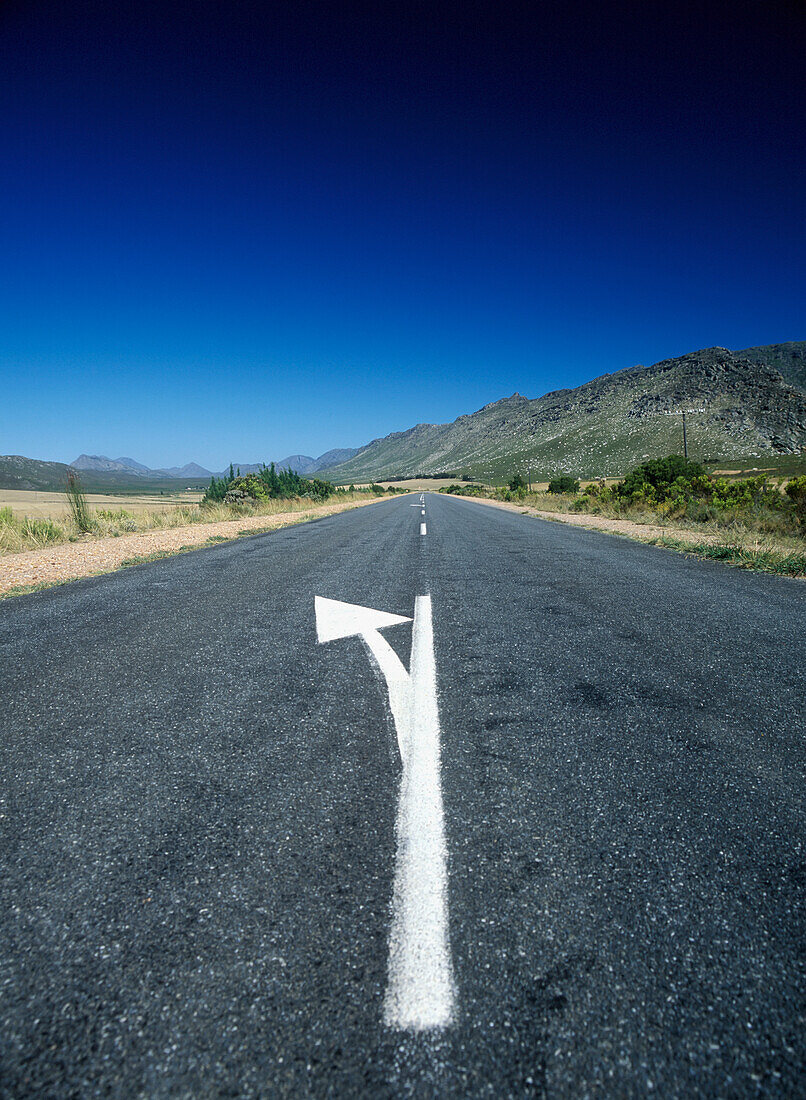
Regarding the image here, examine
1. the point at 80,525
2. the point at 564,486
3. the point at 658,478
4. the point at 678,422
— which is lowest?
the point at 80,525

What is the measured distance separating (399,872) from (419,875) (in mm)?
69

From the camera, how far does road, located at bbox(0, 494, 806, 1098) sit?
104cm

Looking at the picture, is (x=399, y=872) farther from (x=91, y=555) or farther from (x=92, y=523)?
(x=92, y=523)

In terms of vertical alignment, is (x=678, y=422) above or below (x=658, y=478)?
above

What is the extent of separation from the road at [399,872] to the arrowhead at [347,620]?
0.49 metres

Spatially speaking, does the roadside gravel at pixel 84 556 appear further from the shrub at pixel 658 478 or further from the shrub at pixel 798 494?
the shrub at pixel 658 478

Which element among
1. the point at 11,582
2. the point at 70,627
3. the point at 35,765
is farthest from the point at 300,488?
the point at 35,765

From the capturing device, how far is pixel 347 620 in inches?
176

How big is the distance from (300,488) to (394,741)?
40.0m

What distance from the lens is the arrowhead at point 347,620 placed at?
13.5 feet

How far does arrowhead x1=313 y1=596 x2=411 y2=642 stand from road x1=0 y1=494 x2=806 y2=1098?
1.60 feet

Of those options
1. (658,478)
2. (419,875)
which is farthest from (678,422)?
(419,875)

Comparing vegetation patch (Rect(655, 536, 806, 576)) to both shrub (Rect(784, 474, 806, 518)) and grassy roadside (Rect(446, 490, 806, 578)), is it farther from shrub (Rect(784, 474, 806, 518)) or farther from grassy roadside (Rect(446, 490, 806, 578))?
shrub (Rect(784, 474, 806, 518))

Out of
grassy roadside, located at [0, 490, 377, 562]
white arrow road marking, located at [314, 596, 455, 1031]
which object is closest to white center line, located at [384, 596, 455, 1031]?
white arrow road marking, located at [314, 596, 455, 1031]
